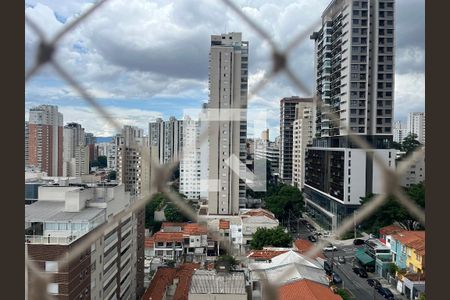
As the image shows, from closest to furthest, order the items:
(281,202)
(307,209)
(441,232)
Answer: (441,232) → (281,202) → (307,209)

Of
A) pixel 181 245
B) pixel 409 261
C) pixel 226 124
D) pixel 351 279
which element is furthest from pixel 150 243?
pixel 226 124

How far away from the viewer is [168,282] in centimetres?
427

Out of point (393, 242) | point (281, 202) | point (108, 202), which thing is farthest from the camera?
point (281, 202)

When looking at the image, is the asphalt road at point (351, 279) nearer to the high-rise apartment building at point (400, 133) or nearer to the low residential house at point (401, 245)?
the low residential house at point (401, 245)

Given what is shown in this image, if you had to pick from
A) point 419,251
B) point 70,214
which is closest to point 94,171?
point 70,214

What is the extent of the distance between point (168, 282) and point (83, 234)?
2695mm

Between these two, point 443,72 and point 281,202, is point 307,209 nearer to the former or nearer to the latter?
point 281,202

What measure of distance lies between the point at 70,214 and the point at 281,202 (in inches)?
246

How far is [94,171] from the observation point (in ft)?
12.9

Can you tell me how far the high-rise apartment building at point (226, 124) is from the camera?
1.11 m

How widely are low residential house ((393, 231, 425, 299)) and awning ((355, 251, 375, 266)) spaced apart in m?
0.45

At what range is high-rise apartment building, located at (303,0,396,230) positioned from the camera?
17.3ft

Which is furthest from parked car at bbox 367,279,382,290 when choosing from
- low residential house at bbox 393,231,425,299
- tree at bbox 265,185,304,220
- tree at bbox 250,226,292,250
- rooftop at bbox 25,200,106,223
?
rooftop at bbox 25,200,106,223

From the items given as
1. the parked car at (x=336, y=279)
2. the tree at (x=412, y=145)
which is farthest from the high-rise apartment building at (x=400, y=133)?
the parked car at (x=336, y=279)
